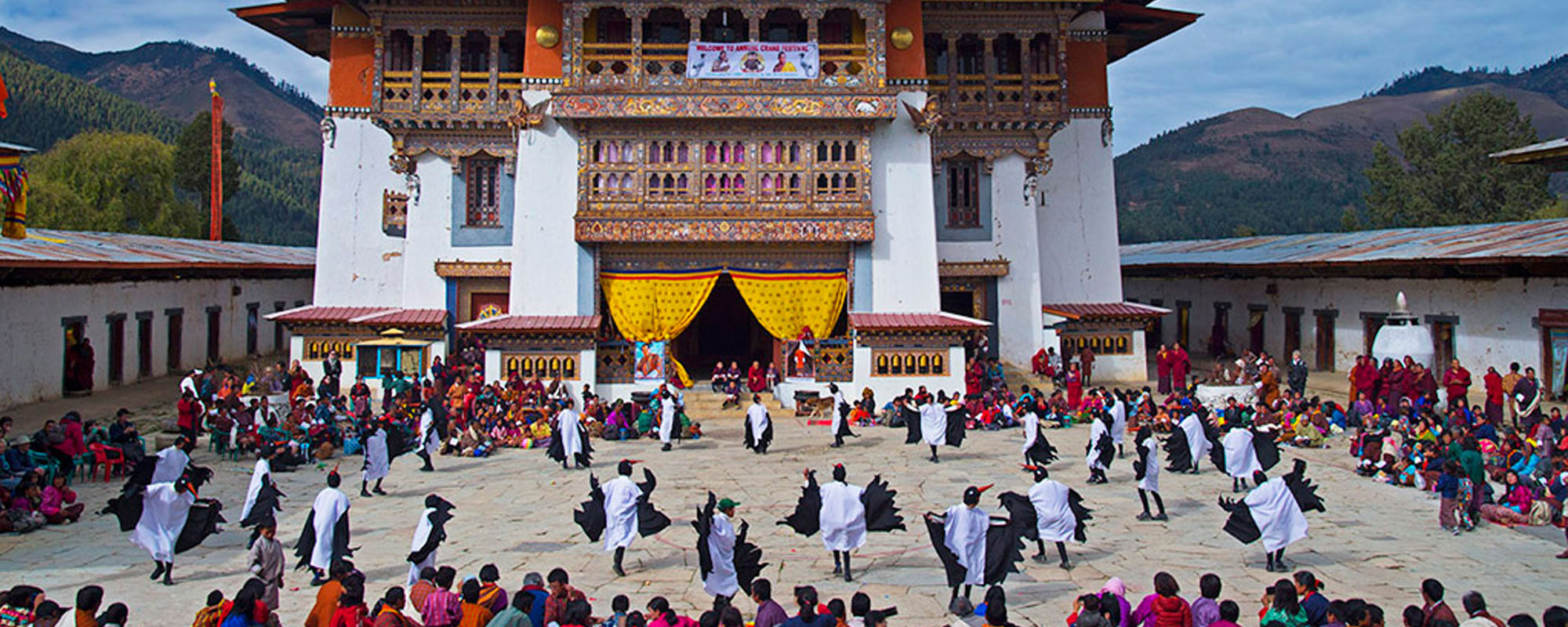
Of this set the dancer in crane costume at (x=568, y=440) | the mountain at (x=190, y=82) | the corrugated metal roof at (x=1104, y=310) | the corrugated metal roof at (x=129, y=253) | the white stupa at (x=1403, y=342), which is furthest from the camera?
the mountain at (x=190, y=82)

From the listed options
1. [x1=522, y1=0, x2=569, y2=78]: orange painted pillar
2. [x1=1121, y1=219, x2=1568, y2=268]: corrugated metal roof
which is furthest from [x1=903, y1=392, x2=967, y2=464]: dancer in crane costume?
[x1=522, y1=0, x2=569, y2=78]: orange painted pillar

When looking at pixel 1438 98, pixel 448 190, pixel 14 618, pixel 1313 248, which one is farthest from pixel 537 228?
pixel 1438 98

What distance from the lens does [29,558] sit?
Answer: 36.9ft

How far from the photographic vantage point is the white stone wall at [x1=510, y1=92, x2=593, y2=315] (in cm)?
2436

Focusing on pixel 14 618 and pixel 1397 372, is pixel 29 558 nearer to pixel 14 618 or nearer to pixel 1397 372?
pixel 14 618

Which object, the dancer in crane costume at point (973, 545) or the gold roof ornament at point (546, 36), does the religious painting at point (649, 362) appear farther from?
the dancer in crane costume at point (973, 545)

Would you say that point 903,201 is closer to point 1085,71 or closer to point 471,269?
point 1085,71

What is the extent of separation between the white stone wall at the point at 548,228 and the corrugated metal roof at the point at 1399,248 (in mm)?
18161

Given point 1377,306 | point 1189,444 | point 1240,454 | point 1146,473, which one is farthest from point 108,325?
point 1377,306

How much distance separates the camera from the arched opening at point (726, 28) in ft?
86.3

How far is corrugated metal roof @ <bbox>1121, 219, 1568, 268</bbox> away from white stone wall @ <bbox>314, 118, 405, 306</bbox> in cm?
2353

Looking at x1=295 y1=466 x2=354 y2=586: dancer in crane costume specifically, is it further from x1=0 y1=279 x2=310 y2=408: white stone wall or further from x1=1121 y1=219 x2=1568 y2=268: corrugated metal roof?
x1=1121 y1=219 x2=1568 y2=268: corrugated metal roof

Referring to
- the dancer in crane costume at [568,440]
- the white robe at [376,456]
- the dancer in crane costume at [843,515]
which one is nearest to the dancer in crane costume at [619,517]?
the dancer in crane costume at [843,515]

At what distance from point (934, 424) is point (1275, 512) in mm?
7016
